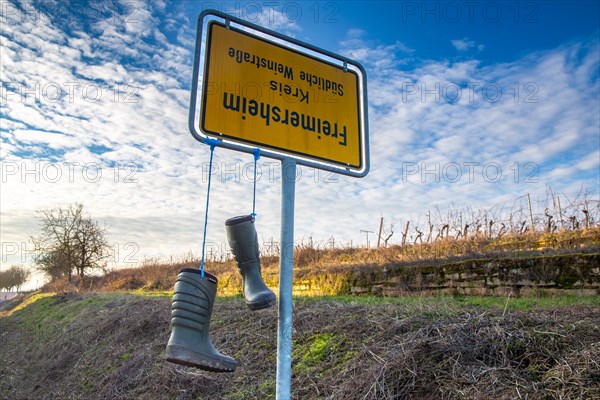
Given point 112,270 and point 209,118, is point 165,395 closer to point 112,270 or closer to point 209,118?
point 209,118

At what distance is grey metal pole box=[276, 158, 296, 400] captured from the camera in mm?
1644

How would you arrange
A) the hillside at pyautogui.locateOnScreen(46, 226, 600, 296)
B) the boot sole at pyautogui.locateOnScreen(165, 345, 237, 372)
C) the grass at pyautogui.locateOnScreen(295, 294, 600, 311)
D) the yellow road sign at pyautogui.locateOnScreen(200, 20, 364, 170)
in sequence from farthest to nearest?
the hillside at pyautogui.locateOnScreen(46, 226, 600, 296)
the grass at pyautogui.locateOnScreen(295, 294, 600, 311)
the yellow road sign at pyautogui.locateOnScreen(200, 20, 364, 170)
the boot sole at pyautogui.locateOnScreen(165, 345, 237, 372)

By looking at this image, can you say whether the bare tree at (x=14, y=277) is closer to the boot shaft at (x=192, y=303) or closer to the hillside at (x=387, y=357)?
the hillside at (x=387, y=357)

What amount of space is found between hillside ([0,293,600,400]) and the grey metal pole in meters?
1.53

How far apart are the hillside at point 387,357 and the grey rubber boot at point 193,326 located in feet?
5.58

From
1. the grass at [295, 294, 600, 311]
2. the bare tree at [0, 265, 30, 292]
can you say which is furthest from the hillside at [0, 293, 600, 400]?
the bare tree at [0, 265, 30, 292]

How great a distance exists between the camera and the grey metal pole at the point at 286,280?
1.64m

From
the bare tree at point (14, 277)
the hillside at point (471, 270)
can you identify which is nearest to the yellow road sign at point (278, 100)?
the hillside at point (471, 270)

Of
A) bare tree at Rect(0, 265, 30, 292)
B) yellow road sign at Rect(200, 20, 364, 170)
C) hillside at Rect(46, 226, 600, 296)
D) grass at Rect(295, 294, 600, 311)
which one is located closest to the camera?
yellow road sign at Rect(200, 20, 364, 170)

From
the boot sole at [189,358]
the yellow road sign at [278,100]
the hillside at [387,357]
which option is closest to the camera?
the boot sole at [189,358]

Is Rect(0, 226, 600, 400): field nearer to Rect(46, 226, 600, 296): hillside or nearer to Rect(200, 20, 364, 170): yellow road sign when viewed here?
Rect(46, 226, 600, 296): hillside

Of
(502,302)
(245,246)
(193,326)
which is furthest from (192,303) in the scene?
(502,302)

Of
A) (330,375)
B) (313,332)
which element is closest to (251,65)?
(330,375)

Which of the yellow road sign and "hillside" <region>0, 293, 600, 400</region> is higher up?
the yellow road sign
